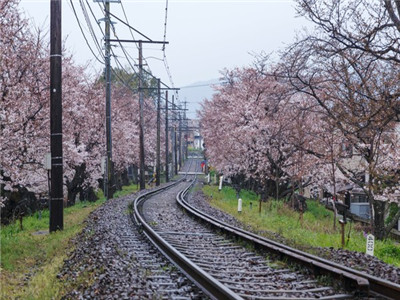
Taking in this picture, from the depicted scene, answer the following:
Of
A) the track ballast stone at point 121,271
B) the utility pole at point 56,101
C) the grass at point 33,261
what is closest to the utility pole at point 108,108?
the grass at point 33,261

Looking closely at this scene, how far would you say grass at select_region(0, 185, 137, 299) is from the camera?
777cm

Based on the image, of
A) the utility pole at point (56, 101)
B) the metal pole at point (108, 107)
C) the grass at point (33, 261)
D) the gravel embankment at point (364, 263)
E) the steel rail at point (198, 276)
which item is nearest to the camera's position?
the steel rail at point (198, 276)

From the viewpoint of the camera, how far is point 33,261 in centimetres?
1230

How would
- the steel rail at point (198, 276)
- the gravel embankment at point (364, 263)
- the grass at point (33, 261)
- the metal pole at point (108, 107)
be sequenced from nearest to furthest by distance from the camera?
1. the steel rail at point (198, 276)
2. the grass at point (33, 261)
3. the gravel embankment at point (364, 263)
4. the metal pole at point (108, 107)

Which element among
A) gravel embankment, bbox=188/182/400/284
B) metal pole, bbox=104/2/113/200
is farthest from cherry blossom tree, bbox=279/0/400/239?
metal pole, bbox=104/2/113/200

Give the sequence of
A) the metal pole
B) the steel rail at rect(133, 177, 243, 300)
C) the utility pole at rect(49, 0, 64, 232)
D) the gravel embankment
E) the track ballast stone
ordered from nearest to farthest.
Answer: the steel rail at rect(133, 177, 243, 300) → the track ballast stone → the gravel embankment → the utility pole at rect(49, 0, 64, 232) → the metal pole

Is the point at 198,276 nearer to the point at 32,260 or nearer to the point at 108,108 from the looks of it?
the point at 32,260

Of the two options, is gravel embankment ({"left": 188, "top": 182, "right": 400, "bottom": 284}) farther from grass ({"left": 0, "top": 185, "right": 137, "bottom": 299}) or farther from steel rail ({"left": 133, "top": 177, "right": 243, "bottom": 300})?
grass ({"left": 0, "top": 185, "right": 137, "bottom": 299})

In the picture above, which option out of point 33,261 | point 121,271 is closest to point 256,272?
point 121,271

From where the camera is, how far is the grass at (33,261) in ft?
25.5

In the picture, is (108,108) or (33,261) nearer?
(33,261)

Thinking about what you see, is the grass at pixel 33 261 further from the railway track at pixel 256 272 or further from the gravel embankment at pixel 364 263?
the gravel embankment at pixel 364 263

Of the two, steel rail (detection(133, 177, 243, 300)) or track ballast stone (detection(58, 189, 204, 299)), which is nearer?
steel rail (detection(133, 177, 243, 300))

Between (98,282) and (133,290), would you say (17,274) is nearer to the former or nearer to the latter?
(98,282)
